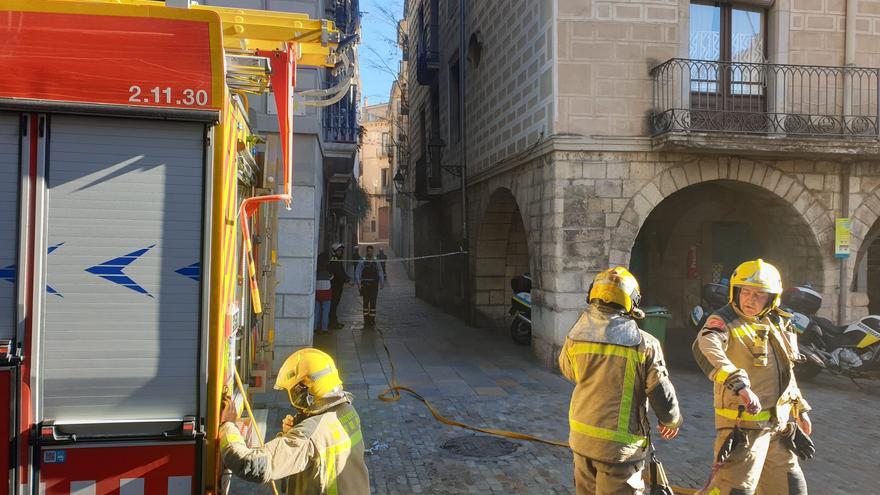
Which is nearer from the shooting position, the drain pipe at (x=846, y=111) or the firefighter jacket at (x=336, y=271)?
the drain pipe at (x=846, y=111)

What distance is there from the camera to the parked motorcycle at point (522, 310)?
446 inches

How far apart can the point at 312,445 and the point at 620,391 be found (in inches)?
63.6

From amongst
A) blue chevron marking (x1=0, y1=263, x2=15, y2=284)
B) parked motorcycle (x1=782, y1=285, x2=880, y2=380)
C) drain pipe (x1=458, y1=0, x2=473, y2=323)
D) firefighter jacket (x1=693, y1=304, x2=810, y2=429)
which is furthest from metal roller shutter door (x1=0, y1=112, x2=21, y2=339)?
drain pipe (x1=458, y1=0, x2=473, y2=323)

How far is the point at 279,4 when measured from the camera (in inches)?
312

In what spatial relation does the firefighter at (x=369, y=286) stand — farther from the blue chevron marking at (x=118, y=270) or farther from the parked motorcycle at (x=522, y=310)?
the blue chevron marking at (x=118, y=270)

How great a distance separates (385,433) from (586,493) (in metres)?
3.13

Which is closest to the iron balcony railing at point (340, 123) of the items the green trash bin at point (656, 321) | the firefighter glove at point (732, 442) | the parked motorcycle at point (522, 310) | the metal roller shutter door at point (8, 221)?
the parked motorcycle at point (522, 310)

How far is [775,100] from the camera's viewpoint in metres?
9.38

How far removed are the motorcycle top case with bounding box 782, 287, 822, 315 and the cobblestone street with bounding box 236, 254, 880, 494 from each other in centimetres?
100

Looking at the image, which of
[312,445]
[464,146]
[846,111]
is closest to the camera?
[312,445]

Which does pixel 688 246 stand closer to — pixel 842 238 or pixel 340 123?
pixel 842 238

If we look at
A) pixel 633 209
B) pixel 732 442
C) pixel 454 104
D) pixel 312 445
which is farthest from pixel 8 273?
pixel 454 104

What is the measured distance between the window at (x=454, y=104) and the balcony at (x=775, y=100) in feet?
22.0

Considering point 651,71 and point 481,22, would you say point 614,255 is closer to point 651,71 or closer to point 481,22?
point 651,71
